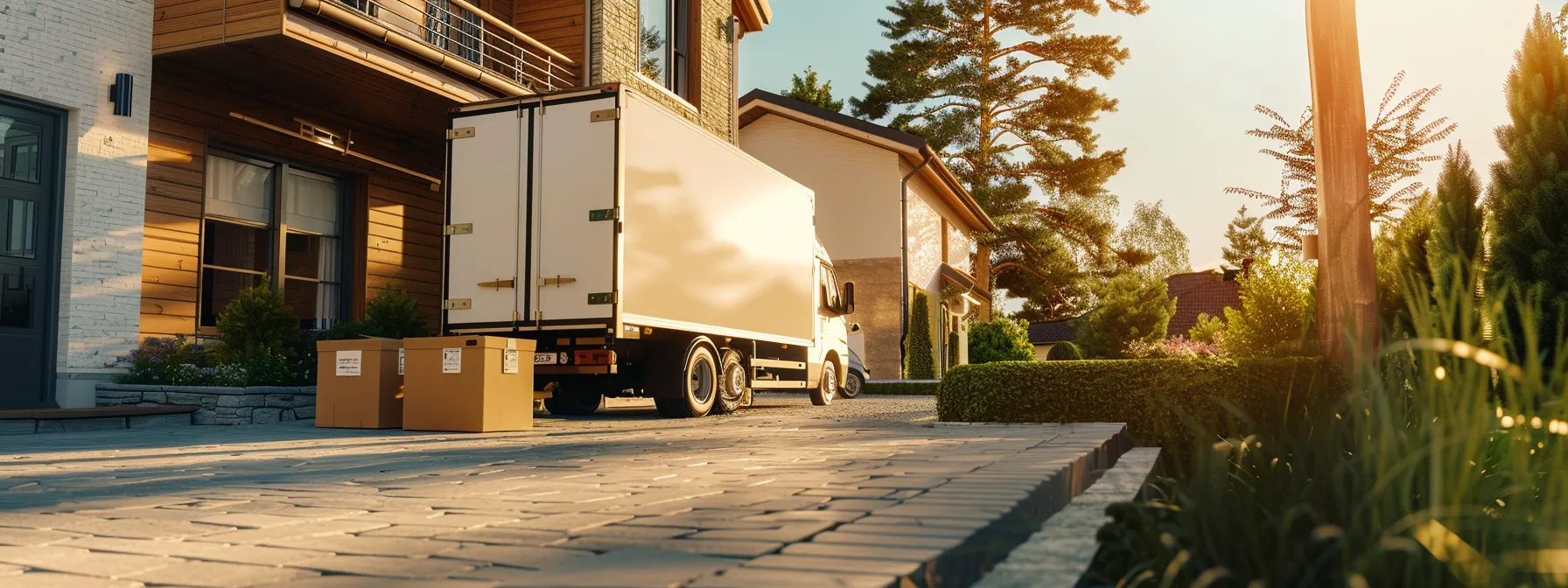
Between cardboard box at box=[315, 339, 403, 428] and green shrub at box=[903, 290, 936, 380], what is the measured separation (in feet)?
58.0

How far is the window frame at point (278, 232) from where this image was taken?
1191 cm

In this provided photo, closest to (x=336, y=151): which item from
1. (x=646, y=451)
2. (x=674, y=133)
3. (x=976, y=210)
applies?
(x=674, y=133)

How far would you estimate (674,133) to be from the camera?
11078mm

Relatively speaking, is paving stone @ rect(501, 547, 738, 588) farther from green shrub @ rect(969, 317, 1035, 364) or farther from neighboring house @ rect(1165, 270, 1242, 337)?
neighboring house @ rect(1165, 270, 1242, 337)

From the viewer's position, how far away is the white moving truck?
10.2 meters

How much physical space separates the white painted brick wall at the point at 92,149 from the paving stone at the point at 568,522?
30.2 feet

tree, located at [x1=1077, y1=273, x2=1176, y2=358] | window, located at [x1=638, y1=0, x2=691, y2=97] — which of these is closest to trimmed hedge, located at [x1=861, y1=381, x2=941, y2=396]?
window, located at [x1=638, y1=0, x2=691, y2=97]

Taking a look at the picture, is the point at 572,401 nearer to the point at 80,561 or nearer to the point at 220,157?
the point at 220,157

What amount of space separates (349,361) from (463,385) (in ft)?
4.13

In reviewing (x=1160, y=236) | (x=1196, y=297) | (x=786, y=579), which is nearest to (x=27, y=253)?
(x=786, y=579)

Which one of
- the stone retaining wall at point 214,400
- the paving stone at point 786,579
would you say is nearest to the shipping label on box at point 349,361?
the stone retaining wall at point 214,400

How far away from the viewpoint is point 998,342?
95.9 ft

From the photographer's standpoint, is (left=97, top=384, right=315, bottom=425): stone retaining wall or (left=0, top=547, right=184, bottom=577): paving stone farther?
(left=97, top=384, right=315, bottom=425): stone retaining wall

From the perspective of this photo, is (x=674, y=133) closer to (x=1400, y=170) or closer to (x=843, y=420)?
(x=843, y=420)
